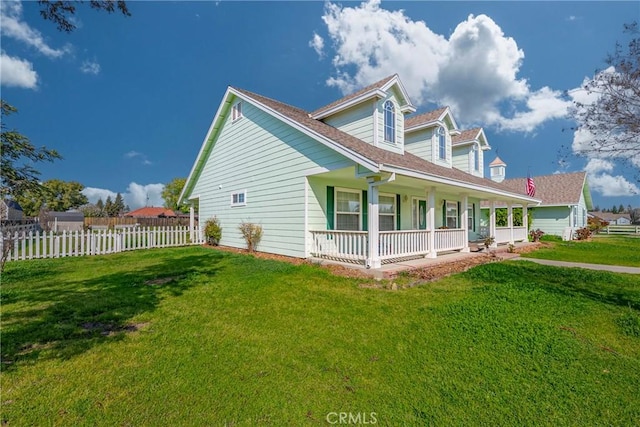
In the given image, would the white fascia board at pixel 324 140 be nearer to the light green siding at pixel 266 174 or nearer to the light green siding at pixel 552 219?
the light green siding at pixel 266 174

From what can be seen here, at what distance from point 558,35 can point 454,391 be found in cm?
1289

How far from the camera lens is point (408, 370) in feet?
9.40

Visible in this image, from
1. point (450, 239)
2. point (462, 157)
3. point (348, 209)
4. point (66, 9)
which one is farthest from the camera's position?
point (462, 157)

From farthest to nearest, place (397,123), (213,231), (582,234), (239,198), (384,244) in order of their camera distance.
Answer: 1. (582,234)
2. (213,231)
3. (239,198)
4. (397,123)
5. (384,244)

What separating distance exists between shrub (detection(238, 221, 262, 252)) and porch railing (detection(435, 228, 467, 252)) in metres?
6.67

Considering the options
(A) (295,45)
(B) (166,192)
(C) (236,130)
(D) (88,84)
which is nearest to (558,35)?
(A) (295,45)

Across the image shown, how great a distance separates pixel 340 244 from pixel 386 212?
12.6 ft

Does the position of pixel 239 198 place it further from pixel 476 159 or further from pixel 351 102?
pixel 476 159

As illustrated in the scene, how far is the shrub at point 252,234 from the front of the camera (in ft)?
34.9

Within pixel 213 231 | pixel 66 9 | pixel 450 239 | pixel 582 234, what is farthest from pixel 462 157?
pixel 66 9

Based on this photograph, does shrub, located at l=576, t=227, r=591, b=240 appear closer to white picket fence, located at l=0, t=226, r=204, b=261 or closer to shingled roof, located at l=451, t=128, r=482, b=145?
shingled roof, located at l=451, t=128, r=482, b=145

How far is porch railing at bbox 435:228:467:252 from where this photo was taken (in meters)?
9.98

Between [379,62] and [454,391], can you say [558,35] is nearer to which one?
[379,62]

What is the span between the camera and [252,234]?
35.2 feet
